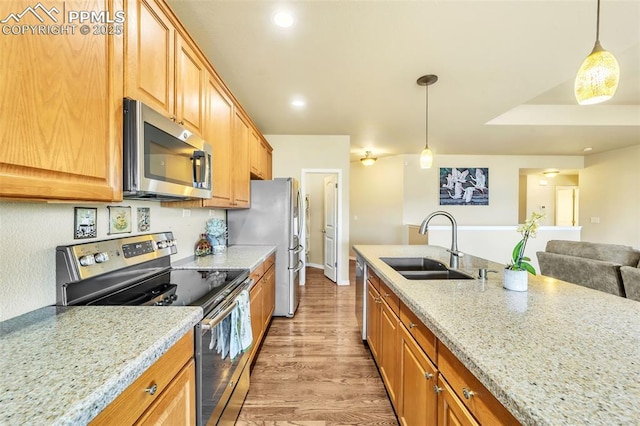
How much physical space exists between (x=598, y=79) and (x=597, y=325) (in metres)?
1.23

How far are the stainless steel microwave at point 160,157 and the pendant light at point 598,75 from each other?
2.15 m

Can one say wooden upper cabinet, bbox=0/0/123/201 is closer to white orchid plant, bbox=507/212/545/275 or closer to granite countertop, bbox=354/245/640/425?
granite countertop, bbox=354/245/640/425

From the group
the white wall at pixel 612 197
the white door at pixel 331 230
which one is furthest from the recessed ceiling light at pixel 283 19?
the white wall at pixel 612 197

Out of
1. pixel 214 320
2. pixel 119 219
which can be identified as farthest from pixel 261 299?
pixel 119 219

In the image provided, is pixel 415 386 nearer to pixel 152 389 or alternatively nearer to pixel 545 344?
pixel 545 344

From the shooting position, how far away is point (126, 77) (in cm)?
106

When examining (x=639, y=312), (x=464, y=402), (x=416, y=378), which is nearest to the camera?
(x=464, y=402)

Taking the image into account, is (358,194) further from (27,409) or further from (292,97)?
(27,409)

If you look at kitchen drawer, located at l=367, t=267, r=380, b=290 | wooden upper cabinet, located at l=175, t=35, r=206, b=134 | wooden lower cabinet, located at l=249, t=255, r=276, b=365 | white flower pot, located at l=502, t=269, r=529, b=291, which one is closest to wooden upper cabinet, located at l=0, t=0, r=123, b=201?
wooden upper cabinet, located at l=175, t=35, r=206, b=134

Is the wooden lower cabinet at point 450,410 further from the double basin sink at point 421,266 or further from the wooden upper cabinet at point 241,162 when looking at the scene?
the wooden upper cabinet at point 241,162

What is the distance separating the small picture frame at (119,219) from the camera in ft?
4.66

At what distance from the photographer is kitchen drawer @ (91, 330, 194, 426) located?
2.06 feet

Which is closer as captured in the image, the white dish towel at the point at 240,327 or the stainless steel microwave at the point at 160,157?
the stainless steel microwave at the point at 160,157

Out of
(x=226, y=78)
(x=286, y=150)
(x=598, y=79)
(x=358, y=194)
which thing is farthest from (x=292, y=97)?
(x=358, y=194)
